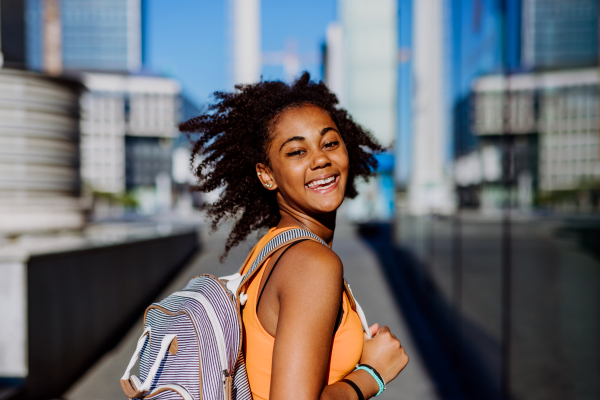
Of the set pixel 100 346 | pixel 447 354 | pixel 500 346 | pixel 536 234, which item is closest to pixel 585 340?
pixel 536 234

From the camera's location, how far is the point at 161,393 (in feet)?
3.84

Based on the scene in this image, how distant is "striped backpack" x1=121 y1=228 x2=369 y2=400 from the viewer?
1.15 meters

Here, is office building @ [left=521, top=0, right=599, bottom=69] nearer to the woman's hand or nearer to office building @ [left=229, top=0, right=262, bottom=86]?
the woman's hand

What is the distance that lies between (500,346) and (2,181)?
6768 mm

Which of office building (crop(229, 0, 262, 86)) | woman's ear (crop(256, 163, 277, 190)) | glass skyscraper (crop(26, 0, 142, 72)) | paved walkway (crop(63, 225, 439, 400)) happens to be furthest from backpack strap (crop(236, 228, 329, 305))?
office building (crop(229, 0, 262, 86))

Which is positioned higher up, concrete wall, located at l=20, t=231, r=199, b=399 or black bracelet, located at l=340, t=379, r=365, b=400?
black bracelet, located at l=340, t=379, r=365, b=400

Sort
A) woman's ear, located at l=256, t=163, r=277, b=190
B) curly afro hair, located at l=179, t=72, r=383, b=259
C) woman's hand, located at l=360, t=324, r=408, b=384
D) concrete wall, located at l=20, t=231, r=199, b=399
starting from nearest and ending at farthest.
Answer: woman's hand, located at l=360, t=324, r=408, b=384 → woman's ear, located at l=256, t=163, r=277, b=190 → curly afro hair, located at l=179, t=72, r=383, b=259 → concrete wall, located at l=20, t=231, r=199, b=399

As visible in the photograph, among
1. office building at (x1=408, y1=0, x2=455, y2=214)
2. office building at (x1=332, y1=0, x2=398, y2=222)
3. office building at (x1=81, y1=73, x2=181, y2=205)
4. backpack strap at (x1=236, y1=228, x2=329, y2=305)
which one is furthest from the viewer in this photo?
office building at (x1=81, y1=73, x2=181, y2=205)

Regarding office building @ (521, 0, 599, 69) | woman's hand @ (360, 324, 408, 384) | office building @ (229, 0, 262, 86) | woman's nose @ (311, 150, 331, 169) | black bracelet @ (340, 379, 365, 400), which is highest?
office building @ (229, 0, 262, 86)

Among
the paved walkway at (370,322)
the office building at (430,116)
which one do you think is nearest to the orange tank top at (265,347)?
the paved walkway at (370,322)

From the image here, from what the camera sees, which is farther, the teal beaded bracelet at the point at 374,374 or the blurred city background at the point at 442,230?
the blurred city background at the point at 442,230

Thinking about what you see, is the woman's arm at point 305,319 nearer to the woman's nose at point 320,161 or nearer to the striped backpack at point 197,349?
the striped backpack at point 197,349

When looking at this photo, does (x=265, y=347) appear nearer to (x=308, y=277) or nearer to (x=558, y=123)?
(x=308, y=277)

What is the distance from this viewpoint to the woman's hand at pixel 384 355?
1.40m
